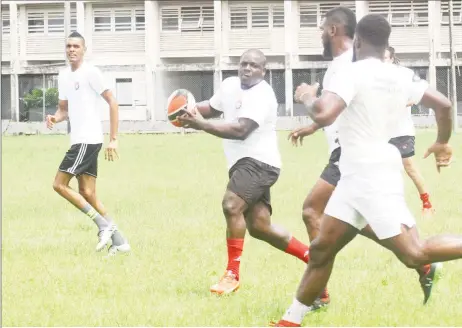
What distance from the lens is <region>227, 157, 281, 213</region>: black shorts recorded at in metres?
8.05

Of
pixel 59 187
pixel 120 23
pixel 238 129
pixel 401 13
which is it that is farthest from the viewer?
pixel 120 23

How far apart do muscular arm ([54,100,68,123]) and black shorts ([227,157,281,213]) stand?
322cm

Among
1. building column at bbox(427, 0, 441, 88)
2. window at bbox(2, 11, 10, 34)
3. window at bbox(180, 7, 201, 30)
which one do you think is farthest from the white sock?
window at bbox(2, 11, 10, 34)

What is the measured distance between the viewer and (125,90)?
52750mm

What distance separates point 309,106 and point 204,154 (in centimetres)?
2052

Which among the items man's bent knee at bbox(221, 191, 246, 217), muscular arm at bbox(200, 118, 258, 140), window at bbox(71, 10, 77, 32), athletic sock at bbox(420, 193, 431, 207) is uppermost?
window at bbox(71, 10, 77, 32)

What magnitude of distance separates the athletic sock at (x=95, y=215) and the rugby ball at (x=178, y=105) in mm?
3325

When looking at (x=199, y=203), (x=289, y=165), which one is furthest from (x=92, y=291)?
(x=289, y=165)

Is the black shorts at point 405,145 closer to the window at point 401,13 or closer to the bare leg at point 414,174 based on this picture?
the bare leg at point 414,174

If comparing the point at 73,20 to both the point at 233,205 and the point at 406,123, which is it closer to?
the point at 406,123

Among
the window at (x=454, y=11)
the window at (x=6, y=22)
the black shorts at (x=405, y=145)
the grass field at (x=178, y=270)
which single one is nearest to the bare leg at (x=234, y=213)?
the grass field at (x=178, y=270)

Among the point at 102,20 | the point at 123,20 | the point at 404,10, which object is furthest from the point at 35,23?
the point at 404,10

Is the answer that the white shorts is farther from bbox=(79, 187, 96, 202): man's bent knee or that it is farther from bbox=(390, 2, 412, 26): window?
bbox=(390, 2, 412, 26): window

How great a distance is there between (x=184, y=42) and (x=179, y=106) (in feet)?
153
